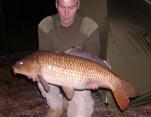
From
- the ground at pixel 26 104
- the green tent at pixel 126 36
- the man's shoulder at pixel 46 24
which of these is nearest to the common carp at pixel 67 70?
the man's shoulder at pixel 46 24

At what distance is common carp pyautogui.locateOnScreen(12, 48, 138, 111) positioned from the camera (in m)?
3.34

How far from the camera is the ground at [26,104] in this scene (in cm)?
477

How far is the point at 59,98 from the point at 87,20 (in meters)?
0.96

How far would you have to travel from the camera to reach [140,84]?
191 inches

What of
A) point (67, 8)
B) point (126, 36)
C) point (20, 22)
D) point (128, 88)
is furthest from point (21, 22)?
point (128, 88)

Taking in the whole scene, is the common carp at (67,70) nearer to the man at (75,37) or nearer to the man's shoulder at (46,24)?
the man at (75,37)

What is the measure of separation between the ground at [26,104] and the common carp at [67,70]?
4.48 feet

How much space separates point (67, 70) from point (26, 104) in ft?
6.16

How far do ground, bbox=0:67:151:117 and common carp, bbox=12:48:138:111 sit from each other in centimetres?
137

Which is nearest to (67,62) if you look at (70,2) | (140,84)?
(70,2)

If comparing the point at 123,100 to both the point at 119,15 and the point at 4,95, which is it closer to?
the point at 119,15

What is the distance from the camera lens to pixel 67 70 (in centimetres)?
333

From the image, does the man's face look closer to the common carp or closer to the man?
the man

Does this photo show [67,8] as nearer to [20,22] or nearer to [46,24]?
[46,24]
